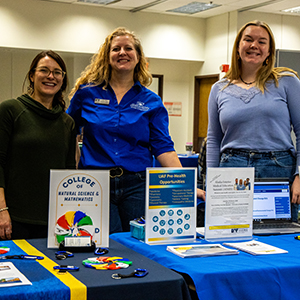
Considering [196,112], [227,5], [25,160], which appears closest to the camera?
[25,160]

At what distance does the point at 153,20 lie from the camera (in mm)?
8117

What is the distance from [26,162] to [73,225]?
434 mm

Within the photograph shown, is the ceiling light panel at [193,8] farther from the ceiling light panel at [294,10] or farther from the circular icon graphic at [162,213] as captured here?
the circular icon graphic at [162,213]

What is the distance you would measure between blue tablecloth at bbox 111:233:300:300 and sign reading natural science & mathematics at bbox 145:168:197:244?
159mm

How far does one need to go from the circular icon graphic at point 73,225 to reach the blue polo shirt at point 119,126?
49 cm

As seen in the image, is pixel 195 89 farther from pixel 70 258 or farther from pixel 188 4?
pixel 70 258

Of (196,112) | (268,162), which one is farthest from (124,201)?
(196,112)

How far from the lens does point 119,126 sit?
2.22 meters

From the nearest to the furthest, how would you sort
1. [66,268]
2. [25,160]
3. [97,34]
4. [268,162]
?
1. [66,268]
2. [25,160]
3. [268,162]
4. [97,34]

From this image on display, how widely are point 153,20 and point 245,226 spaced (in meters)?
6.66

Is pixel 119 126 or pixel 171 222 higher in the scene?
pixel 119 126

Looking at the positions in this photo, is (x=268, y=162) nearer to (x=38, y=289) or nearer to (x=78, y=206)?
(x=78, y=206)

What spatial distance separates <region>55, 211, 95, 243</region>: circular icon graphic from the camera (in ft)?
Answer: 5.63

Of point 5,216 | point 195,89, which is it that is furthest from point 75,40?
point 5,216
